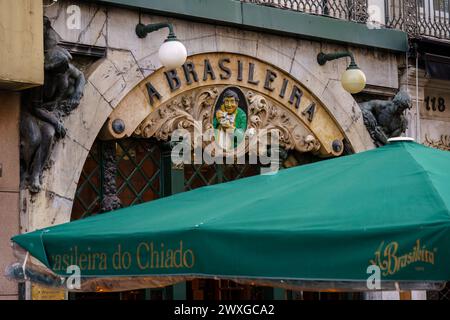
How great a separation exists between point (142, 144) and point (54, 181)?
161 centimetres

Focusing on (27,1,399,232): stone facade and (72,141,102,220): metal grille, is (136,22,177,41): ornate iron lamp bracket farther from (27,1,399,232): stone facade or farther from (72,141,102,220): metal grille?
(72,141,102,220): metal grille

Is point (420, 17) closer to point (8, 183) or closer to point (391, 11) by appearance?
point (391, 11)

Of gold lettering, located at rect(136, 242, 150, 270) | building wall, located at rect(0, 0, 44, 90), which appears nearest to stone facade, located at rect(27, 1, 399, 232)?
building wall, located at rect(0, 0, 44, 90)

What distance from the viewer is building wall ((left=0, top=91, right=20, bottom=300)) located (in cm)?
1098

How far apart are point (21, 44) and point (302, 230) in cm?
503

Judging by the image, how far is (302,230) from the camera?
258 inches

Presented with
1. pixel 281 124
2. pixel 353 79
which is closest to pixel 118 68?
pixel 281 124

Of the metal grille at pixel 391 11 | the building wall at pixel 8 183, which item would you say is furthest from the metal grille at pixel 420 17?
the building wall at pixel 8 183

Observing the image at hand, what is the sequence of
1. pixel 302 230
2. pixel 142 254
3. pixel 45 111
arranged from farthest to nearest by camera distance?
pixel 45 111 → pixel 142 254 → pixel 302 230

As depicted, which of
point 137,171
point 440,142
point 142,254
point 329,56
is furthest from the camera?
point 440,142

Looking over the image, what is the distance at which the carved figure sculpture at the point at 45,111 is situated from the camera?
11.2 metres

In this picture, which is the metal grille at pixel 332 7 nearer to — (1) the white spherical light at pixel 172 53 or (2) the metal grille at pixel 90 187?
(1) the white spherical light at pixel 172 53

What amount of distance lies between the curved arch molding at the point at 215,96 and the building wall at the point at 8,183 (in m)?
1.30
